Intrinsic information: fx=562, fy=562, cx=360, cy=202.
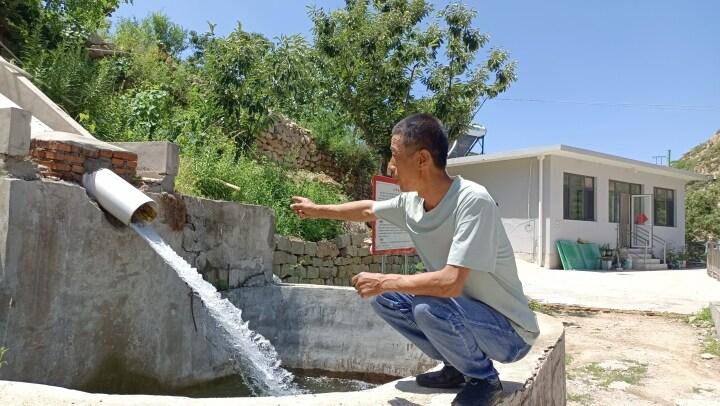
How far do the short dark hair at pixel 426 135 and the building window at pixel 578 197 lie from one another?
1633 cm

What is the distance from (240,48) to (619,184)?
15.2m

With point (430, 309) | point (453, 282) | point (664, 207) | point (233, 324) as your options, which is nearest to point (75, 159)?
point (233, 324)

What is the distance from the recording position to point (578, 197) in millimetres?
18125

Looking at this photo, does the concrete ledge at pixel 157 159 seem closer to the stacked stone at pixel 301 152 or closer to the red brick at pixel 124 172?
the red brick at pixel 124 172

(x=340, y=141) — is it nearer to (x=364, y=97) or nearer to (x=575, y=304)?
(x=364, y=97)

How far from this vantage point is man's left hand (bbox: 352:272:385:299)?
1.96m

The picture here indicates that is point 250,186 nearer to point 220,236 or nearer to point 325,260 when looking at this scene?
point 325,260

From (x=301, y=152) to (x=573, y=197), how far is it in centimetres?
936

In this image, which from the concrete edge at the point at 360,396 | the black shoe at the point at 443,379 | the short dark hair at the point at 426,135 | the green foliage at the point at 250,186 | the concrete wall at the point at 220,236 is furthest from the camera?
the green foliage at the point at 250,186

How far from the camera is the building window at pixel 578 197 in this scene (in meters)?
17.6

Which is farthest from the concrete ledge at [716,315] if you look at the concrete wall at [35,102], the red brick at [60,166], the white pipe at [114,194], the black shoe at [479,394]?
the concrete wall at [35,102]

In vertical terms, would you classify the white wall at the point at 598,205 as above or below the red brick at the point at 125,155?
above

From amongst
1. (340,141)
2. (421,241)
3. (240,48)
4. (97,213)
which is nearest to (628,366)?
(421,241)

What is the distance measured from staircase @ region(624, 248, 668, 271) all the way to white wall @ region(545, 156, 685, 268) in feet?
2.28
